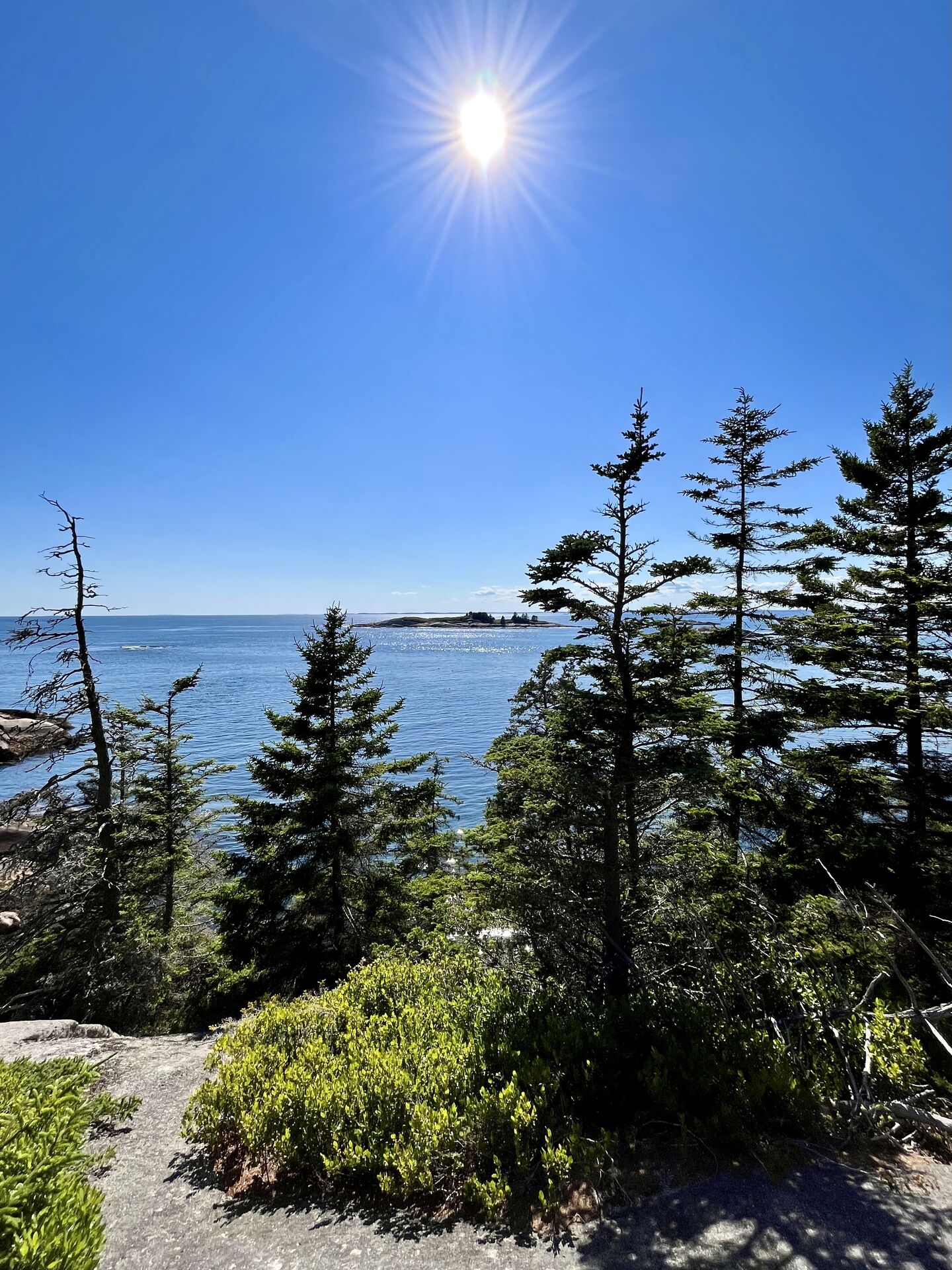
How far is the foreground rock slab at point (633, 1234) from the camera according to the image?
3.66 metres

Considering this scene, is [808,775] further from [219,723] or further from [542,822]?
[219,723]

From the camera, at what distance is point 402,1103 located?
492 cm

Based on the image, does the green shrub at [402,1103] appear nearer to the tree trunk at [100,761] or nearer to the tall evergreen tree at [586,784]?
the tall evergreen tree at [586,784]

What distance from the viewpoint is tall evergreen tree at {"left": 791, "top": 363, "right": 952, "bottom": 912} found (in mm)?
10031

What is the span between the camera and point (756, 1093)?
4828mm

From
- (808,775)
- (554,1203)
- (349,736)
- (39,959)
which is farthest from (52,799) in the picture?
(808,775)

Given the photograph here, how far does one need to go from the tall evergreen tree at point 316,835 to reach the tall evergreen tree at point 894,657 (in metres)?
9.58

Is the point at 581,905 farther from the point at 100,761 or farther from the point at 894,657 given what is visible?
the point at 100,761

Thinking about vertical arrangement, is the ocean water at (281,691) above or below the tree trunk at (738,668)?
below

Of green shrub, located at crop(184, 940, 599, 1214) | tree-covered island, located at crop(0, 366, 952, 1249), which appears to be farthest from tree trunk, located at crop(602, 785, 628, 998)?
green shrub, located at crop(184, 940, 599, 1214)

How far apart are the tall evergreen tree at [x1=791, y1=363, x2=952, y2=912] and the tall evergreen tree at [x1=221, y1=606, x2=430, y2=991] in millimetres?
9585

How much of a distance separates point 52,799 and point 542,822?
11.5 meters

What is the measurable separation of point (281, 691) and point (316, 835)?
5267cm

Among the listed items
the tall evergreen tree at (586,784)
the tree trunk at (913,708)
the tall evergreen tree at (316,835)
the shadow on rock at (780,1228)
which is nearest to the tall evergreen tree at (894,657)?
the tree trunk at (913,708)
